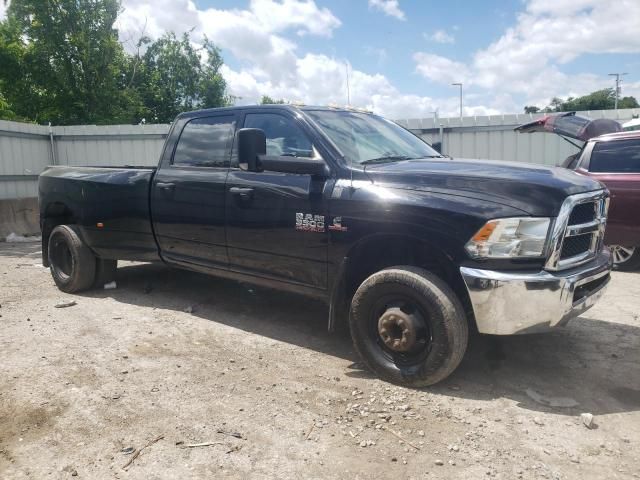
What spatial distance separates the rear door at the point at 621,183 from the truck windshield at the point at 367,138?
11.1 feet

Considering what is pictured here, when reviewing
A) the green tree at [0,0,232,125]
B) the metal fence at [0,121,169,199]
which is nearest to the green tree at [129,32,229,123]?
the green tree at [0,0,232,125]

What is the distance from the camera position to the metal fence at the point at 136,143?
36.0 ft

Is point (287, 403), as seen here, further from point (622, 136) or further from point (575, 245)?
point (622, 136)

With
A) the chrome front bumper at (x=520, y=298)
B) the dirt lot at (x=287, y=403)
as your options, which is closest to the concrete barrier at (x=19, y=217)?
the dirt lot at (x=287, y=403)

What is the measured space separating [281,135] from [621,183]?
16.0 ft

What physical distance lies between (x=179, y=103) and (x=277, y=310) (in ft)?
107

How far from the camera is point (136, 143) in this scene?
1337 cm

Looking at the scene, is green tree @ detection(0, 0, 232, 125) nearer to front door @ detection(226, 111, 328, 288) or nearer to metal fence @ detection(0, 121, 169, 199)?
metal fence @ detection(0, 121, 169, 199)

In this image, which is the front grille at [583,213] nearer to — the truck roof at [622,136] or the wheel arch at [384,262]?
the wheel arch at [384,262]

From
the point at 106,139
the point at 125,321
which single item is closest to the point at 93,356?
the point at 125,321

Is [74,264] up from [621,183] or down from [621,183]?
down

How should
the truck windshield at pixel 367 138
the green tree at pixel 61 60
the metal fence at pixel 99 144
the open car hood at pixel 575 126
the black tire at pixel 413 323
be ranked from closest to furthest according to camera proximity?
the black tire at pixel 413 323 → the truck windshield at pixel 367 138 → the open car hood at pixel 575 126 → the metal fence at pixel 99 144 → the green tree at pixel 61 60

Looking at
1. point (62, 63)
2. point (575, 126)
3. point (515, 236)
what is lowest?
point (515, 236)

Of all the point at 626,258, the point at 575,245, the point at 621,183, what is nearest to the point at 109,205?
the point at 575,245
